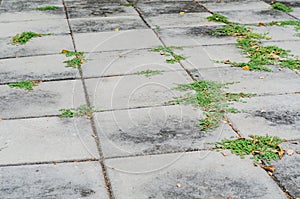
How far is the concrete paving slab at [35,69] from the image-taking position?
213 inches

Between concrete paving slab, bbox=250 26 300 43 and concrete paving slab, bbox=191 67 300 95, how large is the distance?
1406 millimetres

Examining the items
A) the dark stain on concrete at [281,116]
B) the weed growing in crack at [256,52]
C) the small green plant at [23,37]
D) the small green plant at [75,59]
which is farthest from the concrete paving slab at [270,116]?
the small green plant at [23,37]

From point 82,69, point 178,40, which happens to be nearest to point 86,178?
point 82,69

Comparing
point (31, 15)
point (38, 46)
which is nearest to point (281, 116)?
point (38, 46)

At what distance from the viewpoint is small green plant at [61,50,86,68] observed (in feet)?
19.0

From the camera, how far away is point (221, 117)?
434cm

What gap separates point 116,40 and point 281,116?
10.1 feet

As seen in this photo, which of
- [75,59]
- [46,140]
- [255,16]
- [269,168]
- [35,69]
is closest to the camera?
[269,168]

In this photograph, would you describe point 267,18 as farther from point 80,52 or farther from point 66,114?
point 66,114

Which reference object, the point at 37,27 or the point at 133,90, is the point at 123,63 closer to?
the point at 133,90

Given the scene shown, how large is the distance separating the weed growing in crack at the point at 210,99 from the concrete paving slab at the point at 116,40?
63.7 inches

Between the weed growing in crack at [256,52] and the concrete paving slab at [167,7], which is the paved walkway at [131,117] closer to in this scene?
the weed growing in crack at [256,52]

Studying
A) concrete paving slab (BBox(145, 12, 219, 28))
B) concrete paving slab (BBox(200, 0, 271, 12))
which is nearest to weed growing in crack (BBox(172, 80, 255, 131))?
concrete paving slab (BBox(145, 12, 219, 28))

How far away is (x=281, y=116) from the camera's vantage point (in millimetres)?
4367
